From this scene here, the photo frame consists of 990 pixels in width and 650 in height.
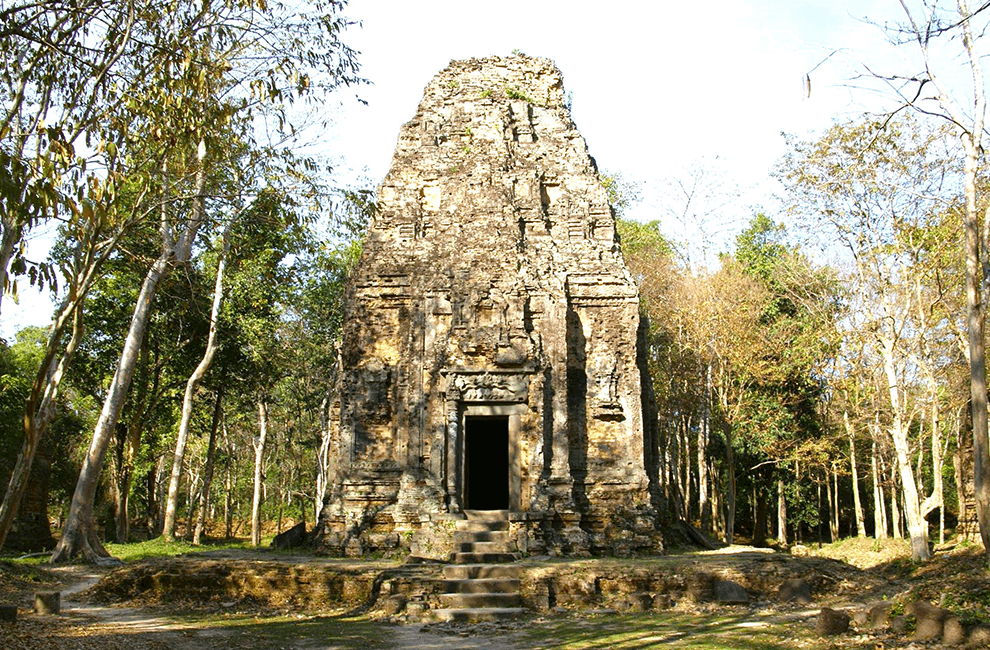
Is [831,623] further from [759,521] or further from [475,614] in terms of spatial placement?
[759,521]

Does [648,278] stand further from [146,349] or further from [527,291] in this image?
[146,349]

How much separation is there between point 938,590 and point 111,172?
33.6ft

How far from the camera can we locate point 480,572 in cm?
1142

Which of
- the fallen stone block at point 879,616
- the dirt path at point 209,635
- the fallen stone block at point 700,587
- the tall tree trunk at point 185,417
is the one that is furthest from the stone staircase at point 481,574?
the tall tree trunk at point 185,417

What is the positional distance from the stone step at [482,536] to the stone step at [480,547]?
219mm

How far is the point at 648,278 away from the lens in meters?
26.8

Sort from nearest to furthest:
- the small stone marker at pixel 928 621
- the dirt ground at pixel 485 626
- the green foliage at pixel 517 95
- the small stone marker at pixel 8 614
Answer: the small stone marker at pixel 928 621, the dirt ground at pixel 485 626, the small stone marker at pixel 8 614, the green foliage at pixel 517 95

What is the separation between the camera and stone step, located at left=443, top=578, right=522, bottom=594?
36.0 feet

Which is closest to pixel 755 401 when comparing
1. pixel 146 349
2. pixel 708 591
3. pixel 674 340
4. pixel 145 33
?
pixel 674 340

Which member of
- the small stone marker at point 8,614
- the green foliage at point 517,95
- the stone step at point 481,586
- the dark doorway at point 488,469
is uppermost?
the green foliage at point 517,95

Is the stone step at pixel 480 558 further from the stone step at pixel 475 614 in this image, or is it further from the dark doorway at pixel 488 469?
the dark doorway at pixel 488 469

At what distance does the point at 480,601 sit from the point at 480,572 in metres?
0.72

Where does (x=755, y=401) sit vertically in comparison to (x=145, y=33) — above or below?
below

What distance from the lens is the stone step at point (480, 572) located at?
11.4 m
